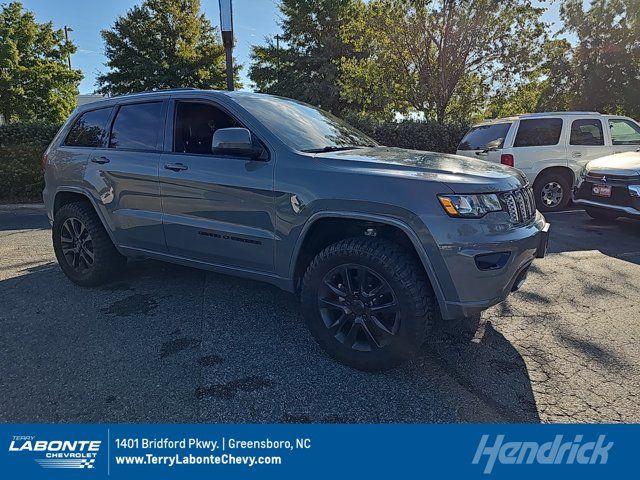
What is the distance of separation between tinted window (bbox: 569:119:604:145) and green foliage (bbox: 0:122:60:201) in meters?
11.7

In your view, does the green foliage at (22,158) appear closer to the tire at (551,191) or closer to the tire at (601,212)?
the tire at (551,191)

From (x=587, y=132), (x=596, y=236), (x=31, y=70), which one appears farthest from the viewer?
(x=31, y=70)

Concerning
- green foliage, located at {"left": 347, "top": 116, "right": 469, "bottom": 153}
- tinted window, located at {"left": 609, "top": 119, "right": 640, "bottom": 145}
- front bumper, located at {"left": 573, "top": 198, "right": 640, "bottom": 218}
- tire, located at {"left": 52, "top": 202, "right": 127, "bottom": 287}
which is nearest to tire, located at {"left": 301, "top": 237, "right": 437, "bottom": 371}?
tire, located at {"left": 52, "top": 202, "right": 127, "bottom": 287}

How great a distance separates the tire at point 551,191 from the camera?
8047mm

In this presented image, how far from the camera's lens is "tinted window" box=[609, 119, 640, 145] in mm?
8109

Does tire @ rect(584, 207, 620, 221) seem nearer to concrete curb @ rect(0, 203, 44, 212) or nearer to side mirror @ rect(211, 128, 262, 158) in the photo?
side mirror @ rect(211, 128, 262, 158)

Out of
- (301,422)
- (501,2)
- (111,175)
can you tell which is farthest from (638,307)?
(501,2)

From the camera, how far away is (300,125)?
328 cm

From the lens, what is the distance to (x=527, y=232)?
8.38 feet

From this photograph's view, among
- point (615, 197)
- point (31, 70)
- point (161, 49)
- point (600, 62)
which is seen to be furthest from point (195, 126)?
point (600, 62)

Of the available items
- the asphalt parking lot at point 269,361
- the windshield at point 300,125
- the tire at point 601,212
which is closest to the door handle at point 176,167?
the windshield at point 300,125

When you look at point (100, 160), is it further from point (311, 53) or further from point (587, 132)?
point (311, 53)

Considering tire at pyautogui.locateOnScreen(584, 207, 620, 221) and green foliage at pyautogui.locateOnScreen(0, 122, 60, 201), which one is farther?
green foliage at pyautogui.locateOnScreen(0, 122, 60, 201)

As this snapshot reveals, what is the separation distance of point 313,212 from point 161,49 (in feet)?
73.8
